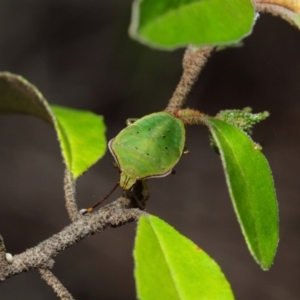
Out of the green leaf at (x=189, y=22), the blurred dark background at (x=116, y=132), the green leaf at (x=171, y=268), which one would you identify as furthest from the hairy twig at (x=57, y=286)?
the blurred dark background at (x=116, y=132)

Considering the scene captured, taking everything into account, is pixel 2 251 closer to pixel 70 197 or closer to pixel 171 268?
pixel 70 197

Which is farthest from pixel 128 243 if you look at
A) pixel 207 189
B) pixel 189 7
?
pixel 189 7

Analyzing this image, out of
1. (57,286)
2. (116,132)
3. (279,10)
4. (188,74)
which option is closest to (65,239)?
(57,286)

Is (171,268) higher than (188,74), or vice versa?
(188,74)

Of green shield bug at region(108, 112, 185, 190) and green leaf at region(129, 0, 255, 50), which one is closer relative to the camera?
green leaf at region(129, 0, 255, 50)

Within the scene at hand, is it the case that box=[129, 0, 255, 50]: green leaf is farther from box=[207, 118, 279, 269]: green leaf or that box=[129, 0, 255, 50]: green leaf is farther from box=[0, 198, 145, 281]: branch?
box=[0, 198, 145, 281]: branch

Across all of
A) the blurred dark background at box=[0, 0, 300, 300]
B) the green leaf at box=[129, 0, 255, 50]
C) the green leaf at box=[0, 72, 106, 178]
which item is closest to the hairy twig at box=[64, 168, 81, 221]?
the green leaf at box=[0, 72, 106, 178]

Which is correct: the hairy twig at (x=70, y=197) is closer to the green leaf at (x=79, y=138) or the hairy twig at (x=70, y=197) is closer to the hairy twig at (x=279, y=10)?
the green leaf at (x=79, y=138)
